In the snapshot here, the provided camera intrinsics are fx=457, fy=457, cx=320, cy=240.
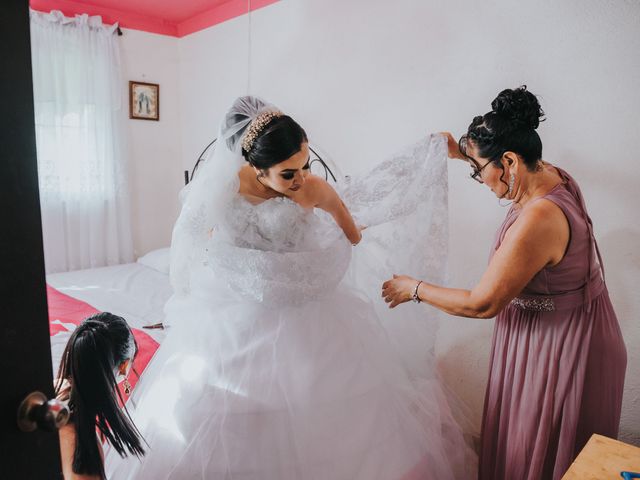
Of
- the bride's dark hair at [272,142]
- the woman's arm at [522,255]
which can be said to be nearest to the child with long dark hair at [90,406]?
the bride's dark hair at [272,142]

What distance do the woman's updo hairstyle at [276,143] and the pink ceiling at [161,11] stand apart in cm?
220

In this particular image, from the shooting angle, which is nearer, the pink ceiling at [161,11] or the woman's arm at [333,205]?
the woman's arm at [333,205]

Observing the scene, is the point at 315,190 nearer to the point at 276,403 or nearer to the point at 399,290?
the point at 399,290

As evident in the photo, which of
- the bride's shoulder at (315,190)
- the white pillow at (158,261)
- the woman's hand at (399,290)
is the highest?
the bride's shoulder at (315,190)

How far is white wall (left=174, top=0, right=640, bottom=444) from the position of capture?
170 centimetres

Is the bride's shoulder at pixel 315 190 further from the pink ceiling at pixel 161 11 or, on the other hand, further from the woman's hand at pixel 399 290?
the pink ceiling at pixel 161 11

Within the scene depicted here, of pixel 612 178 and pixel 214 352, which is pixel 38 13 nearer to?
pixel 214 352

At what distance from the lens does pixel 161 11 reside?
12.4ft

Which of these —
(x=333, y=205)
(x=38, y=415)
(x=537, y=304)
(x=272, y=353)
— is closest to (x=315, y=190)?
(x=333, y=205)

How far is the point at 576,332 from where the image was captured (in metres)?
1.32

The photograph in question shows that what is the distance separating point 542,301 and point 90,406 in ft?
4.17

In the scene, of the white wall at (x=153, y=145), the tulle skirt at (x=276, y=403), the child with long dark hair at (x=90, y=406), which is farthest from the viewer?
the white wall at (x=153, y=145)

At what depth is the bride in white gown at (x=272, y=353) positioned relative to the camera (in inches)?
48.9

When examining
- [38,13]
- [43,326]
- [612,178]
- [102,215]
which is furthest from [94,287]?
[612,178]
